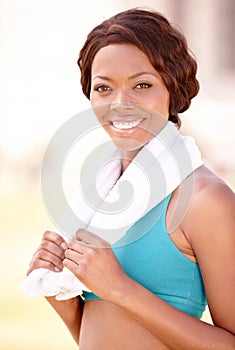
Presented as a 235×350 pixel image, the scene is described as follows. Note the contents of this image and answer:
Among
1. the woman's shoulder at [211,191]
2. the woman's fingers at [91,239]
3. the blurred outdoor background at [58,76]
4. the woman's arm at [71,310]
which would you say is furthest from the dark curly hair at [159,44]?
the blurred outdoor background at [58,76]

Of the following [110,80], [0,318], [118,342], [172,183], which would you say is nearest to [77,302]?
[118,342]

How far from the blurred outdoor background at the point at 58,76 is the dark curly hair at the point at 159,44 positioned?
32.1 ft

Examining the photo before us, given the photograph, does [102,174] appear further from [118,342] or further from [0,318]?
[0,318]

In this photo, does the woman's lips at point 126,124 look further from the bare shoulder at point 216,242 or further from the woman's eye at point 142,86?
the bare shoulder at point 216,242

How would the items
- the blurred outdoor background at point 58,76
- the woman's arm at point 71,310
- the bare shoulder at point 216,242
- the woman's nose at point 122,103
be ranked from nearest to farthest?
the bare shoulder at point 216,242 → the woman's nose at point 122,103 → the woman's arm at point 71,310 → the blurred outdoor background at point 58,76

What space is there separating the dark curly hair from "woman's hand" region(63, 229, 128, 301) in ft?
1.40

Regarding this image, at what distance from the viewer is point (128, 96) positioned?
2.07 metres

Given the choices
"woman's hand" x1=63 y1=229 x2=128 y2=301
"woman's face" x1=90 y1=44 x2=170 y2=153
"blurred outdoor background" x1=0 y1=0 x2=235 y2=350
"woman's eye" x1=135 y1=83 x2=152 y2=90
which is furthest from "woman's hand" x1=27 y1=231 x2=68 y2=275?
"blurred outdoor background" x1=0 y1=0 x2=235 y2=350

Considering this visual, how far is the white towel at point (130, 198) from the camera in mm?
2105

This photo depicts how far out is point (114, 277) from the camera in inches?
77.7

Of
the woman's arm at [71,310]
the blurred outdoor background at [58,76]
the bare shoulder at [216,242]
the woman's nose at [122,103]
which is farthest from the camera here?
the blurred outdoor background at [58,76]

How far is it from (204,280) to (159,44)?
564 mm

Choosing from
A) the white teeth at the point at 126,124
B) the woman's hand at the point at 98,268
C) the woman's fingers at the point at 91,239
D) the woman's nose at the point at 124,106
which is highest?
the woman's nose at the point at 124,106

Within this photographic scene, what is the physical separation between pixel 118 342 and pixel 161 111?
21.6 inches
